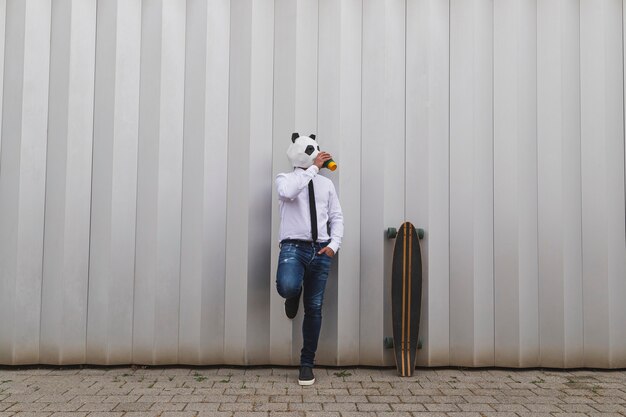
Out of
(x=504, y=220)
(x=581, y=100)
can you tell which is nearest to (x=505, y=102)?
(x=581, y=100)

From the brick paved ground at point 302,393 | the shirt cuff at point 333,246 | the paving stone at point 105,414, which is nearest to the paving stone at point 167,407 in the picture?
the brick paved ground at point 302,393

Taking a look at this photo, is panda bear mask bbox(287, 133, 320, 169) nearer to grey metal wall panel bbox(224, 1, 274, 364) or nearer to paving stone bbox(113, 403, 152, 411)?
grey metal wall panel bbox(224, 1, 274, 364)

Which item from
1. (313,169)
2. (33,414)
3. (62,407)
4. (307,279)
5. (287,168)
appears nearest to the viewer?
(33,414)

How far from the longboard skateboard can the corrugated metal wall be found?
20 cm

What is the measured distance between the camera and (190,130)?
4.91 metres

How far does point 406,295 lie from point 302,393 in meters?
1.23

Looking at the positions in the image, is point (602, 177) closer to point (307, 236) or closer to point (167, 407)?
point (307, 236)

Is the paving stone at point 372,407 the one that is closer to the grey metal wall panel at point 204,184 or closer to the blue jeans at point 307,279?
the blue jeans at point 307,279

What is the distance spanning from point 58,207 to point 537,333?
172 inches

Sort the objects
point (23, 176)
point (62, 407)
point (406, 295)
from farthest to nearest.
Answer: point (23, 176) < point (406, 295) < point (62, 407)

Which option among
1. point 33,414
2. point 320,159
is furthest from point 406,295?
point 33,414

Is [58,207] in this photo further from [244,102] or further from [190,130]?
[244,102]

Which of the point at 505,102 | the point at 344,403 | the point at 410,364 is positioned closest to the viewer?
the point at 344,403

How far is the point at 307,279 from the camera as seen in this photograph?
450 cm
